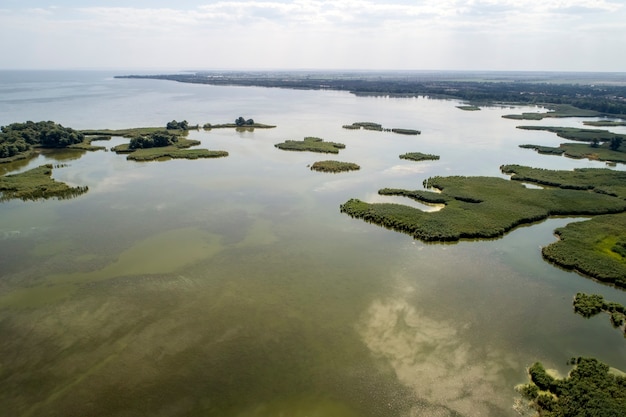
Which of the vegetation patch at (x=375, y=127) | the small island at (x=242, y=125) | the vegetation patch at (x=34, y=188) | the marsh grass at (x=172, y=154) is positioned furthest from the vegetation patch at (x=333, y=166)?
the small island at (x=242, y=125)

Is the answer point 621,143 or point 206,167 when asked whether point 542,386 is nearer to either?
point 206,167

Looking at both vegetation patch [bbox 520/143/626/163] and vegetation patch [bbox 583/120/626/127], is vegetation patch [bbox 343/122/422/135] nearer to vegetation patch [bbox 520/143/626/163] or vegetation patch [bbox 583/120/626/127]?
vegetation patch [bbox 520/143/626/163]

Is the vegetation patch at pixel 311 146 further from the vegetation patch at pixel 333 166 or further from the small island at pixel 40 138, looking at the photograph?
the small island at pixel 40 138


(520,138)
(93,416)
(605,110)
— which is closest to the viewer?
(93,416)

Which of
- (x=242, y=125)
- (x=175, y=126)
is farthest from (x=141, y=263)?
(x=242, y=125)

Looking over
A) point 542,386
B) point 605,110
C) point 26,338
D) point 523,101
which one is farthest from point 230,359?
point 523,101

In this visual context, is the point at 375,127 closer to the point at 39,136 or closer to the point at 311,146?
the point at 311,146

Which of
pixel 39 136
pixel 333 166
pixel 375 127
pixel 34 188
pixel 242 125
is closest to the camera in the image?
pixel 34 188
